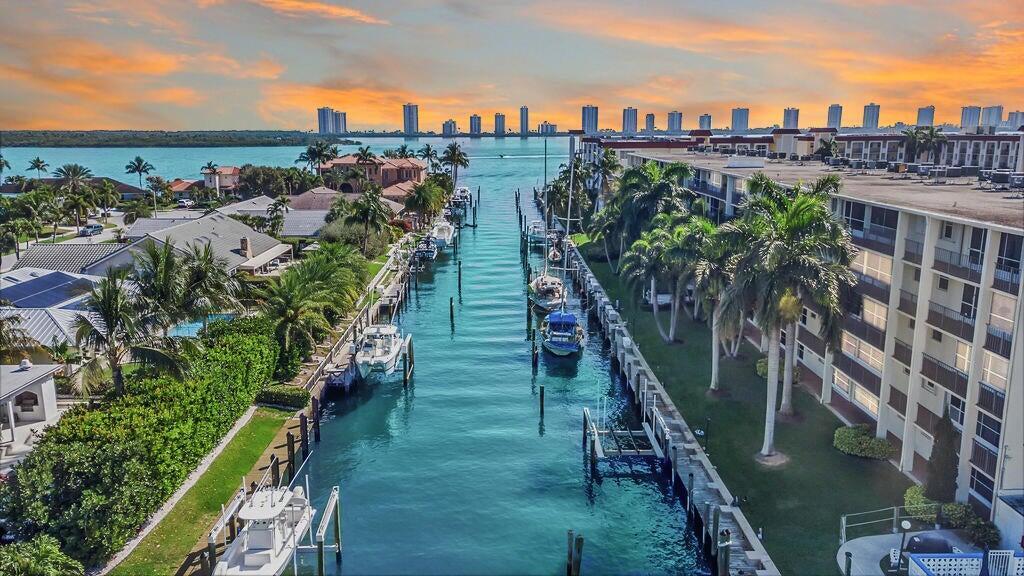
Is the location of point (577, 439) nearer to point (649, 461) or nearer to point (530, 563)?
point (649, 461)

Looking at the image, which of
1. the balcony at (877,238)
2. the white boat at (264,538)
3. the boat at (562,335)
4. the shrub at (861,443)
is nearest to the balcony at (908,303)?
the balcony at (877,238)

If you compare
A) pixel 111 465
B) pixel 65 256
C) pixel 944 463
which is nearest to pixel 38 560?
pixel 111 465

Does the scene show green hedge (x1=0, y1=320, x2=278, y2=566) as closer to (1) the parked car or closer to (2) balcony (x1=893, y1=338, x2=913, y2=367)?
(2) balcony (x1=893, y1=338, x2=913, y2=367)

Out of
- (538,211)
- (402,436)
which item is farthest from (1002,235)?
(538,211)

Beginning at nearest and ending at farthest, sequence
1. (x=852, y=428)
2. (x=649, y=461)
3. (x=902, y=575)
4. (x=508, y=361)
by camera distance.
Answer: (x=902, y=575)
(x=852, y=428)
(x=649, y=461)
(x=508, y=361)

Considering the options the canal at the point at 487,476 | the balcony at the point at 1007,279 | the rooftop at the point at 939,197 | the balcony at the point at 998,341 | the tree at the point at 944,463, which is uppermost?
the rooftop at the point at 939,197

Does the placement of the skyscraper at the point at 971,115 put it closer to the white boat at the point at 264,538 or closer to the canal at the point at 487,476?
the canal at the point at 487,476

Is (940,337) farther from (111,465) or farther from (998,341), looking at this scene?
(111,465)
